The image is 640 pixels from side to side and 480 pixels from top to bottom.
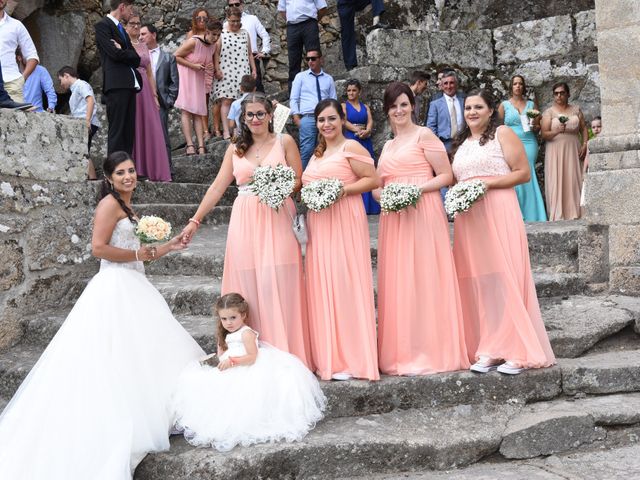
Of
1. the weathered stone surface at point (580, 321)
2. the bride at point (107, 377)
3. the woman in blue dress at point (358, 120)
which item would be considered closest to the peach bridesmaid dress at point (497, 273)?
the weathered stone surface at point (580, 321)

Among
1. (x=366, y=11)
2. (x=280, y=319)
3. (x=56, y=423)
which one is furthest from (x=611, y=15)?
(x=366, y=11)

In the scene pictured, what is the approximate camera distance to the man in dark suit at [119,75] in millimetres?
7816

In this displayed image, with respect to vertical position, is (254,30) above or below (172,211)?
above

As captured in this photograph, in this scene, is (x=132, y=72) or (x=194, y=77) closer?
(x=132, y=72)

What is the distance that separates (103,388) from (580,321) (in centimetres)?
335

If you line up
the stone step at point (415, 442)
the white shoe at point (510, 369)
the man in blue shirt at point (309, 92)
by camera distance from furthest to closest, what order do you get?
1. the man in blue shirt at point (309, 92)
2. the white shoe at point (510, 369)
3. the stone step at point (415, 442)

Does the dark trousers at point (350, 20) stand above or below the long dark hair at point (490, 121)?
above

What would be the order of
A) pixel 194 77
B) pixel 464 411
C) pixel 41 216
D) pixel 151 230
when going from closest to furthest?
pixel 151 230 < pixel 464 411 < pixel 41 216 < pixel 194 77

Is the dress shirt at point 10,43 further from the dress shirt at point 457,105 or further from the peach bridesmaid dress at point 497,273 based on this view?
the peach bridesmaid dress at point 497,273

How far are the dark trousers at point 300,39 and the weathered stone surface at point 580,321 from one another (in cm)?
564

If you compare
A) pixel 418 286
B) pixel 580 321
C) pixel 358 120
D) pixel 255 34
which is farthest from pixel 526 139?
pixel 418 286

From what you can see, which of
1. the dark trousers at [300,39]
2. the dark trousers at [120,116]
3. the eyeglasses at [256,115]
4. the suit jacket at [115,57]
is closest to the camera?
the eyeglasses at [256,115]

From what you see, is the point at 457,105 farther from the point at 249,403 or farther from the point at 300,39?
the point at 249,403

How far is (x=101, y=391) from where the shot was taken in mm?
4238
